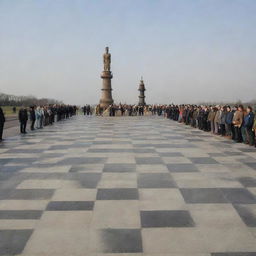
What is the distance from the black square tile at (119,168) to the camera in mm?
8719

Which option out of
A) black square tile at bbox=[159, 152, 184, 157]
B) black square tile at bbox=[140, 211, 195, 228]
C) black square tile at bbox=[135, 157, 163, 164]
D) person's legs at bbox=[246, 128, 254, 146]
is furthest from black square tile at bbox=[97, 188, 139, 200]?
person's legs at bbox=[246, 128, 254, 146]

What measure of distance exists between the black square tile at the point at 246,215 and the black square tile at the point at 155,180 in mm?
1647

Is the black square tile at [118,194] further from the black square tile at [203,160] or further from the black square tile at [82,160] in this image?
the black square tile at [203,160]

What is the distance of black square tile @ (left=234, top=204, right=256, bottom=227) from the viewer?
201 inches

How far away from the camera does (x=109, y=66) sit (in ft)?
177

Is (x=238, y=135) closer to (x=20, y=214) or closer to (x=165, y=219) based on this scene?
(x=165, y=219)

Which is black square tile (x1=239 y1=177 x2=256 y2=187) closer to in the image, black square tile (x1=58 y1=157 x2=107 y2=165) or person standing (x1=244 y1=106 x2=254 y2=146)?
black square tile (x1=58 y1=157 x2=107 y2=165)

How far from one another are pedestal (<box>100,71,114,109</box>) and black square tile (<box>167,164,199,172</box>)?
145 ft

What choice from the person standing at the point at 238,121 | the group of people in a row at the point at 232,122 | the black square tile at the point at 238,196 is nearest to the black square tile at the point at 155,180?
the black square tile at the point at 238,196

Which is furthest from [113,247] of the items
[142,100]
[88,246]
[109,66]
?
[142,100]

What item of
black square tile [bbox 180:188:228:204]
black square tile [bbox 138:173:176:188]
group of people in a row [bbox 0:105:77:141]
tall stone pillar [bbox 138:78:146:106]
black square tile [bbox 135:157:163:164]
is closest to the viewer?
black square tile [bbox 180:188:228:204]

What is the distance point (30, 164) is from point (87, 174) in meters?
2.17

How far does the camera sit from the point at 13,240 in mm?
4477

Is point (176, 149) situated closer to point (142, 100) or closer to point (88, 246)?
point (88, 246)
